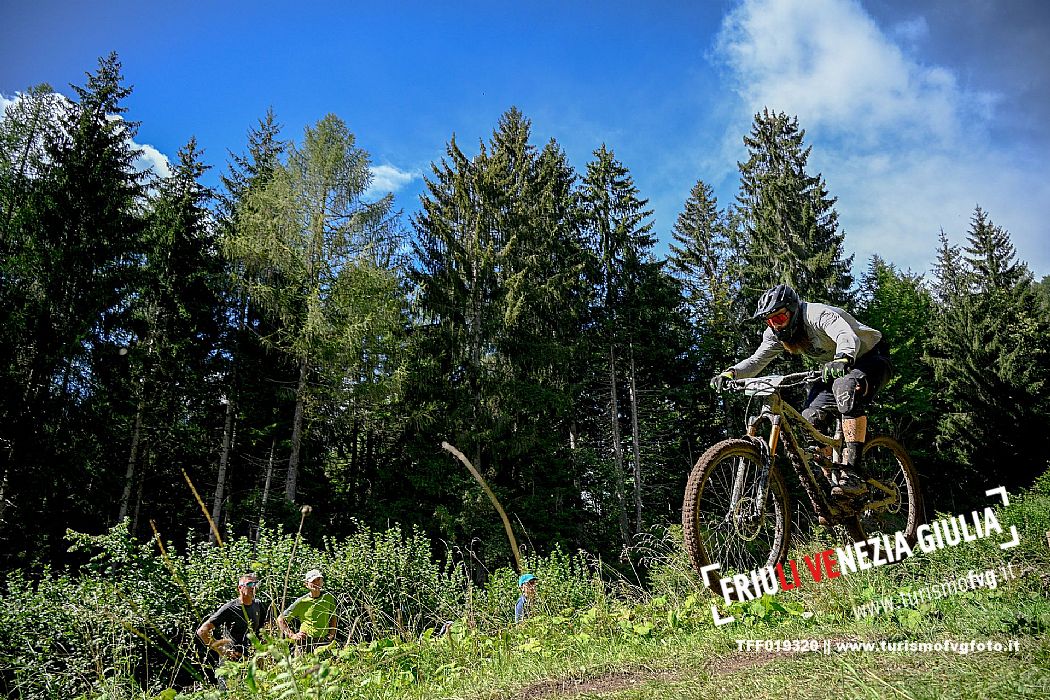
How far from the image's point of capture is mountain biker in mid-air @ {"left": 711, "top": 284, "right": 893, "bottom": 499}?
4.19 m

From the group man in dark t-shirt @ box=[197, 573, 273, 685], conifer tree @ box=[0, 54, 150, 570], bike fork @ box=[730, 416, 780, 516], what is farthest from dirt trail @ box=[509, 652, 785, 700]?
conifer tree @ box=[0, 54, 150, 570]

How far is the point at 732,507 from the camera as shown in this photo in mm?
3561

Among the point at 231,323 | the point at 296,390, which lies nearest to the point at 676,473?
the point at 296,390

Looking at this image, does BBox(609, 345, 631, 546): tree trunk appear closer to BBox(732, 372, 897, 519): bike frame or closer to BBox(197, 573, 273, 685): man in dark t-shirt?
BBox(197, 573, 273, 685): man in dark t-shirt

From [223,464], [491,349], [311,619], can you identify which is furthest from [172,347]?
[311,619]

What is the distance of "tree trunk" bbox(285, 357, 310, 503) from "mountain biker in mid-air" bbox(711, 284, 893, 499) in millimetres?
15532

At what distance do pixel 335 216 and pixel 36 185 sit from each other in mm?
7075

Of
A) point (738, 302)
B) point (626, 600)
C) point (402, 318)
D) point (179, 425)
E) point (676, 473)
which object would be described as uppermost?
point (738, 302)

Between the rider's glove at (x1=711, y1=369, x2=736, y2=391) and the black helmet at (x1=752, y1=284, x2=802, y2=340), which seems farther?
the black helmet at (x1=752, y1=284, x2=802, y2=340)

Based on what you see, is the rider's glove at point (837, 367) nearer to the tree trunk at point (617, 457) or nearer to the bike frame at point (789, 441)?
the bike frame at point (789, 441)

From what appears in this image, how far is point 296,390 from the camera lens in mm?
17812

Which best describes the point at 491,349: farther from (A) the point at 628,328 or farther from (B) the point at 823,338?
(B) the point at 823,338

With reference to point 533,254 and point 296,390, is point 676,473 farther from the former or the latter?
point 296,390

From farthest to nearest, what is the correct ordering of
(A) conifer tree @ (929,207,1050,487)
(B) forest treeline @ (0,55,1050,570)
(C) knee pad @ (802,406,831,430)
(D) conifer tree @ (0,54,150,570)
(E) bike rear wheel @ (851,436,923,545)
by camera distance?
1. (A) conifer tree @ (929,207,1050,487)
2. (B) forest treeline @ (0,55,1050,570)
3. (D) conifer tree @ (0,54,150,570)
4. (E) bike rear wheel @ (851,436,923,545)
5. (C) knee pad @ (802,406,831,430)
